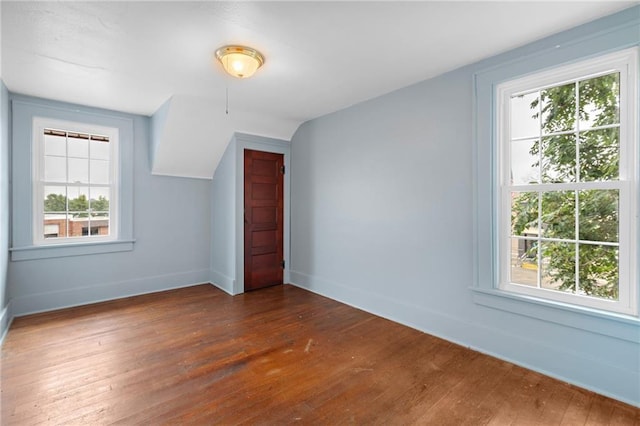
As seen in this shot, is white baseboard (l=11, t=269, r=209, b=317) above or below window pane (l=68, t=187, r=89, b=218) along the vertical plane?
below

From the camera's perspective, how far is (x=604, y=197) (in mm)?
2096

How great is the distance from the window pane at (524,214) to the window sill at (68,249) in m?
4.58

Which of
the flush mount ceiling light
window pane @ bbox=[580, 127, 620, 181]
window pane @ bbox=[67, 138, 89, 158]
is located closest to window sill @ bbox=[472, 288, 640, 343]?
window pane @ bbox=[580, 127, 620, 181]

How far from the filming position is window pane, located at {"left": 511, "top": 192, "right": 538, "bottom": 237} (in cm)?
241

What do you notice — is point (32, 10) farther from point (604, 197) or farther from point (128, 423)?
point (604, 197)

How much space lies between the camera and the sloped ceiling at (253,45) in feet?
6.22

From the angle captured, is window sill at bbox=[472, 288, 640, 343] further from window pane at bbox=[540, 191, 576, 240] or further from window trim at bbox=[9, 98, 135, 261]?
window trim at bbox=[9, 98, 135, 261]

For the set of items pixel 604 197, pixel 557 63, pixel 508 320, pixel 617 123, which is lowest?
pixel 508 320

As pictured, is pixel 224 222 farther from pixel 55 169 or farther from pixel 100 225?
pixel 55 169

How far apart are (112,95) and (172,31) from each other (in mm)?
1835

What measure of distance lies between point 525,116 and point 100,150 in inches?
194

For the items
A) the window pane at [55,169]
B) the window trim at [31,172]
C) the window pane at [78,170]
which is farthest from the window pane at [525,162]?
the window pane at [55,169]

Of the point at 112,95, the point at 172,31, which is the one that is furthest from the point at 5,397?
the point at 112,95

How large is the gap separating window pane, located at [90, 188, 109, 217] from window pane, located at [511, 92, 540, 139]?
15.8 feet
